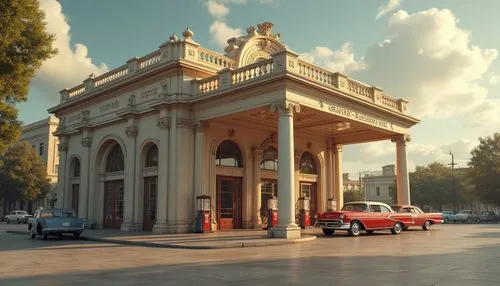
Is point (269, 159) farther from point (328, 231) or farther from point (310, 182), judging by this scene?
point (328, 231)

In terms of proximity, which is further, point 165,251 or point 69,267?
point 165,251

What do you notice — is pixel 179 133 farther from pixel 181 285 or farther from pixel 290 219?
pixel 181 285

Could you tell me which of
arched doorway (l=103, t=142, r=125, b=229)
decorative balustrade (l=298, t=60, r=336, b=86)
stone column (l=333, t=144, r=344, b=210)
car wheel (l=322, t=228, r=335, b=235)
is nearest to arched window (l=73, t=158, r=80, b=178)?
arched doorway (l=103, t=142, r=125, b=229)

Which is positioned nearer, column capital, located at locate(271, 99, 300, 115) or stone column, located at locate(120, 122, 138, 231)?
column capital, located at locate(271, 99, 300, 115)

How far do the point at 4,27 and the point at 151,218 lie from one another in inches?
471

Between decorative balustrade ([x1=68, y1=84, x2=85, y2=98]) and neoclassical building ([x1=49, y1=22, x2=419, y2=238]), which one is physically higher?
decorative balustrade ([x1=68, y1=84, x2=85, y2=98])

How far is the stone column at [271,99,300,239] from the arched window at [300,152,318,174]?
952cm

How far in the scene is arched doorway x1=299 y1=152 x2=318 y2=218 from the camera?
2761 cm

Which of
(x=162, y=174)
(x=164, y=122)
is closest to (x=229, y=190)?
(x=162, y=174)

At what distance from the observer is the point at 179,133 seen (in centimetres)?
2181

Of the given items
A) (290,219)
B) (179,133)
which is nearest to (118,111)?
(179,133)

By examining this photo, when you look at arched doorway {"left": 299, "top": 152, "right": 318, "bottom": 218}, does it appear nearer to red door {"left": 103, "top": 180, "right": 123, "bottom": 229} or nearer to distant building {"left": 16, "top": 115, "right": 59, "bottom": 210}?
red door {"left": 103, "top": 180, "right": 123, "bottom": 229}

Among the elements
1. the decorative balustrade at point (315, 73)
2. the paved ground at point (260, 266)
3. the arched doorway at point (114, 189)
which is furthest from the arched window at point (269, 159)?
the paved ground at point (260, 266)

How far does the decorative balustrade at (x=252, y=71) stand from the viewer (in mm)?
19078
